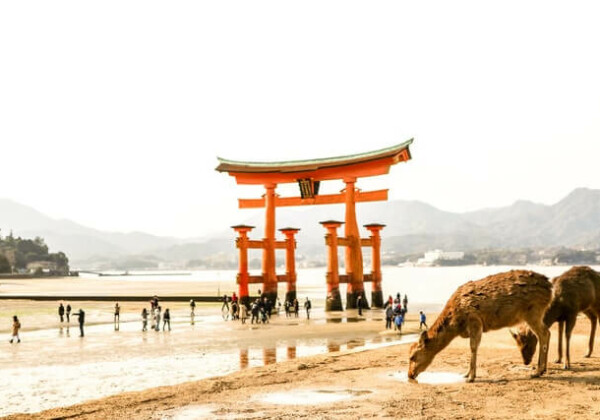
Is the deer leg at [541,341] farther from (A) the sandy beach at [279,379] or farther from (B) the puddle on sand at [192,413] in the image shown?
(B) the puddle on sand at [192,413]

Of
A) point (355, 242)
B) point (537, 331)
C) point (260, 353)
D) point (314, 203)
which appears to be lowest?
point (260, 353)

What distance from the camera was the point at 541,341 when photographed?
1253 centimetres

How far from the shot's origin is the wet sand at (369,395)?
10.0 metres

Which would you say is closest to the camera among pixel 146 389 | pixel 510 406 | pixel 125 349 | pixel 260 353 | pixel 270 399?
pixel 510 406

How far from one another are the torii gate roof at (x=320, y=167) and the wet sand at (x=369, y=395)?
23933mm

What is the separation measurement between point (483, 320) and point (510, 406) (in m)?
2.56

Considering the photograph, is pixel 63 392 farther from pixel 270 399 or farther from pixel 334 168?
pixel 334 168

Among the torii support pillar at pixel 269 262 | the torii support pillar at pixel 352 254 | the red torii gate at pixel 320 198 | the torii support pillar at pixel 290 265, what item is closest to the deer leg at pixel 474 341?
the red torii gate at pixel 320 198

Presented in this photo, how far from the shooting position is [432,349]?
496 inches

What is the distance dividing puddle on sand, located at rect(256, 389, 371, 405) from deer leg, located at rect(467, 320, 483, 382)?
2.37m

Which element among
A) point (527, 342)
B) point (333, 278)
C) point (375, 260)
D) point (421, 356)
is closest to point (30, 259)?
point (375, 260)

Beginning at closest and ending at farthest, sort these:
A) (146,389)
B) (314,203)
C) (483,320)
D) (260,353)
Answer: (483,320)
(146,389)
(260,353)
(314,203)

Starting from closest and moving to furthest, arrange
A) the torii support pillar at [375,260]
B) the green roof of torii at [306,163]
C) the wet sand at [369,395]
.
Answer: the wet sand at [369,395] < the green roof of torii at [306,163] < the torii support pillar at [375,260]

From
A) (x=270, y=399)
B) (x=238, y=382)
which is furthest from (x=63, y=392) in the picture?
(x=270, y=399)
